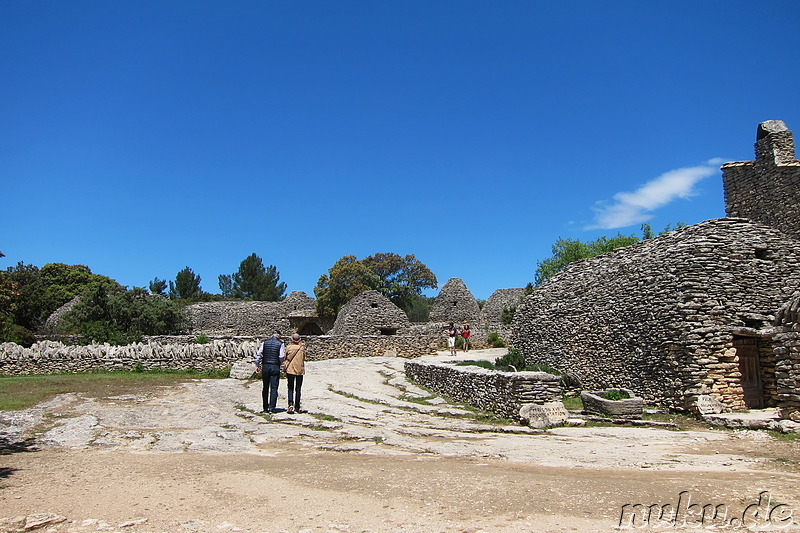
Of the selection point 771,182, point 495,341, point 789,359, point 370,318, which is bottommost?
point 789,359

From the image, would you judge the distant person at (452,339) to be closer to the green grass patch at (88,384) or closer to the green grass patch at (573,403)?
the green grass patch at (88,384)

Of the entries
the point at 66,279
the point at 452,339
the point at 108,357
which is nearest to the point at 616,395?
the point at 452,339

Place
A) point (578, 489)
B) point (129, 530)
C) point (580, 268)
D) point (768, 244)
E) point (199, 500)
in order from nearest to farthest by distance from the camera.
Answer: point (129, 530) < point (199, 500) < point (578, 489) < point (768, 244) < point (580, 268)

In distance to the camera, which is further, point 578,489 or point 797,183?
point 797,183

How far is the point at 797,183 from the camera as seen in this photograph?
15836 millimetres

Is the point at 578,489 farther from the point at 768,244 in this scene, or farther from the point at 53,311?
the point at 53,311

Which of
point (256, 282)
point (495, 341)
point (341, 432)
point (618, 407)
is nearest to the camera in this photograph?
point (341, 432)

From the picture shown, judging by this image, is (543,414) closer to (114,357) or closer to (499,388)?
(499,388)

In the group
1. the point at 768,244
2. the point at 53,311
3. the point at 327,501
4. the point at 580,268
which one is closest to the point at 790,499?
the point at 327,501

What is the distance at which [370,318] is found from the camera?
2892 centimetres

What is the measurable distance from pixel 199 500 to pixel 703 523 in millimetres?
4369

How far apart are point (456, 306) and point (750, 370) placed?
21.7 m

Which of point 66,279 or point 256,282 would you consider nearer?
point 66,279

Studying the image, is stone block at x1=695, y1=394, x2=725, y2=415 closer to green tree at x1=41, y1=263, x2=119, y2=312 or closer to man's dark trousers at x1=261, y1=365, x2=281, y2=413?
man's dark trousers at x1=261, y1=365, x2=281, y2=413
